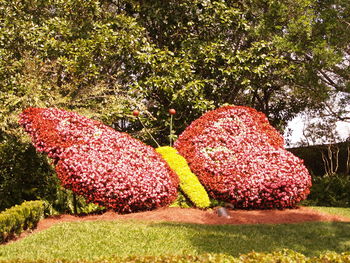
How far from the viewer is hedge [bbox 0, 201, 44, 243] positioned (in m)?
8.59

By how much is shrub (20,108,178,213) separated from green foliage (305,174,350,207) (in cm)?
580

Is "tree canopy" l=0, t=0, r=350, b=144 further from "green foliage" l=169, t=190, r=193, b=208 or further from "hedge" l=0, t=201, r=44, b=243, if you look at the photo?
"hedge" l=0, t=201, r=44, b=243

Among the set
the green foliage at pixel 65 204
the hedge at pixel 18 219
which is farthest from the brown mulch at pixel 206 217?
the green foliage at pixel 65 204

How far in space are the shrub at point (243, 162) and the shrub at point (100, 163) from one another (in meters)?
1.23

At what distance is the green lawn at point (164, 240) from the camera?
752cm

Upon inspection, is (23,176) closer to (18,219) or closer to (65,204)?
(65,204)

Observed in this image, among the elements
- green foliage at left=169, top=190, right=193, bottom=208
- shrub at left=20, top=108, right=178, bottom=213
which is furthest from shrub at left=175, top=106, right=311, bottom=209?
shrub at left=20, top=108, right=178, bottom=213

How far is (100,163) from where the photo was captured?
10.7 metres

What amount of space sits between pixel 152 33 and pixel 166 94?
3.09 meters

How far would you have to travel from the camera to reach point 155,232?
8.67 m

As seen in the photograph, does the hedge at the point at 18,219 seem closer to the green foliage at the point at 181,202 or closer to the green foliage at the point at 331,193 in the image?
the green foliage at the point at 181,202

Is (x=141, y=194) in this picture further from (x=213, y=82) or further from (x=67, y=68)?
(x=213, y=82)

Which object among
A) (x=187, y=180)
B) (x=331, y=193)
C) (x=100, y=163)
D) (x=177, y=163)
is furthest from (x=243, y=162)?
(x=331, y=193)

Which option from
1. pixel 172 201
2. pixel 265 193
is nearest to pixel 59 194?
pixel 172 201
